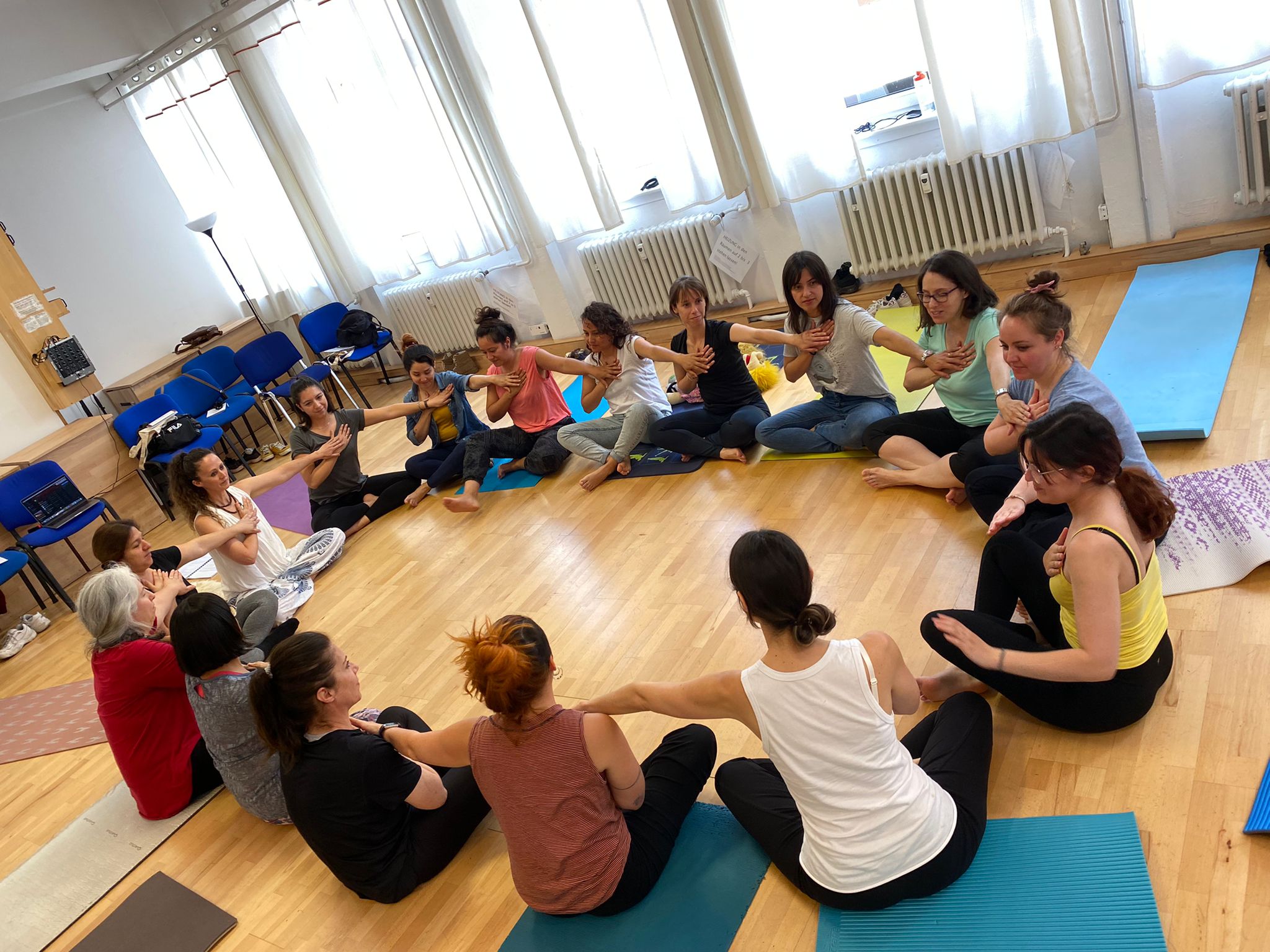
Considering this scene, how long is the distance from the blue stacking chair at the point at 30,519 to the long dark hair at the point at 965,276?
519cm

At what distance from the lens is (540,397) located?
196 inches

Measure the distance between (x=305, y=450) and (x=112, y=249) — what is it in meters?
3.94

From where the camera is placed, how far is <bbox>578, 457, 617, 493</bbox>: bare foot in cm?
457

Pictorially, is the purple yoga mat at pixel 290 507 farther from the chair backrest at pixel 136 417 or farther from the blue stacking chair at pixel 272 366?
the chair backrest at pixel 136 417

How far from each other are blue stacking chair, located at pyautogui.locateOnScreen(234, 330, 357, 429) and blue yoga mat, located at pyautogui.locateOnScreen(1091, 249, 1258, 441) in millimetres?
5387

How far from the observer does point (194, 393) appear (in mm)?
6965

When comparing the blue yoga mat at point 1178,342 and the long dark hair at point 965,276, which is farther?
the blue yoga mat at point 1178,342

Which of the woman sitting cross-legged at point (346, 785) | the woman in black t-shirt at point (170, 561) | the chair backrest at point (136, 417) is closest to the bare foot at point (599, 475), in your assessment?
the woman in black t-shirt at point (170, 561)

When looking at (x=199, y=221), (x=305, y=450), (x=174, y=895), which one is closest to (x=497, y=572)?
(x=305, y=450)

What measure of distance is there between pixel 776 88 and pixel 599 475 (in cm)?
245

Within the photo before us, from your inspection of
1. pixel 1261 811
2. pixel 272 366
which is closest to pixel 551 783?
pixel 1261 811

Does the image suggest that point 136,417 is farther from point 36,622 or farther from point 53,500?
point 36,622

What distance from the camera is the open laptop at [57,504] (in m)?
5.57

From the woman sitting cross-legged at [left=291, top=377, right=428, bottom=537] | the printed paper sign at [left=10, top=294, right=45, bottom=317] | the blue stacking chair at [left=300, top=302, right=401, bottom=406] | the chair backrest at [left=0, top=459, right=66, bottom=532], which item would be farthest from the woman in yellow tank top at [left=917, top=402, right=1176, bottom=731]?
the printed paper sign at [left=10, top=294, right=45, bottom=317]
